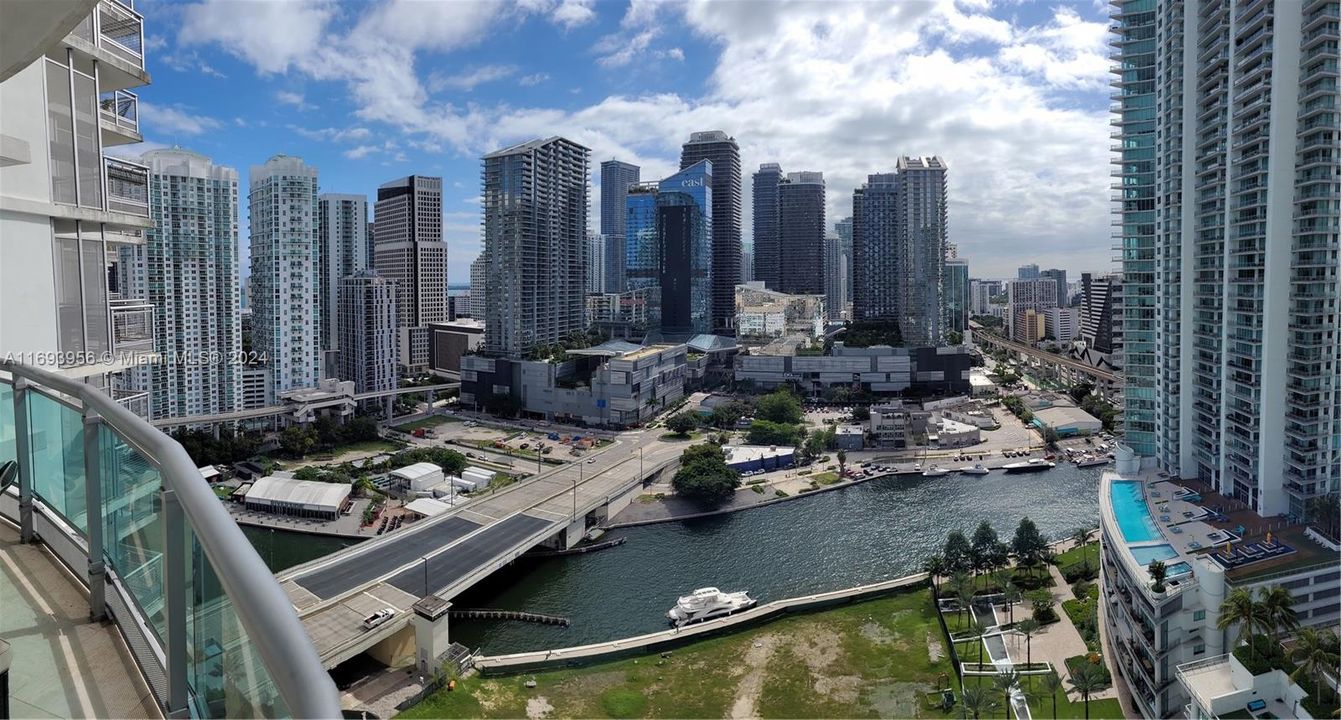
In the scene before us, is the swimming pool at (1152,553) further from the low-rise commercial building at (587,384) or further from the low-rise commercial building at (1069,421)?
the low-rise commercial building at (587,384)

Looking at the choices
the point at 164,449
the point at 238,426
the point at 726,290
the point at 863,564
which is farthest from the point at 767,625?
the point at 726,290

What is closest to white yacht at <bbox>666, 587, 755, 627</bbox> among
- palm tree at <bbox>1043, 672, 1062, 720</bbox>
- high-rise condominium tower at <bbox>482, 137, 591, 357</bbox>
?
palm tree at <bbox>1043, 672, 1062, 720</bbox>

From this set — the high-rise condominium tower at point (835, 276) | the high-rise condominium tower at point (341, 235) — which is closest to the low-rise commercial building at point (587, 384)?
the high-rise condominium tower at point (341, 235)

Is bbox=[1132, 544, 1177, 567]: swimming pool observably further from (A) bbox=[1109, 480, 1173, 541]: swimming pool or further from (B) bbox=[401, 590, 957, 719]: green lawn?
(B) bbox=[401, 590, 957, 719]: green lawn

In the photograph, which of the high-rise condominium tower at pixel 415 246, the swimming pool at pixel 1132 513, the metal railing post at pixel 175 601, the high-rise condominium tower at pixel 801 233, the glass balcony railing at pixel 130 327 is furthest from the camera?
the high-rise condominium tower at pixel 801 233

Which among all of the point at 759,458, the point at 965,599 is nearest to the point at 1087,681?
the point at 965,599

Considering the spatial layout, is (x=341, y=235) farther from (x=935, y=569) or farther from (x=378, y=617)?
(x=935, y=569)

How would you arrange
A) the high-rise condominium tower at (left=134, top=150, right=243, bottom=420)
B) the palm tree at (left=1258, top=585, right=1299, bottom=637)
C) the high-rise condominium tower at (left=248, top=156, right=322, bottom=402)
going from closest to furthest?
the palm tree at (left=1258, top=585, right=1299, bottom=637) → the high-rise condominium tower at (left=134, top=150, right=243, bottom=420) → the high-rise condominium tower at (left=248, top=156, right=322, bottom=402)
